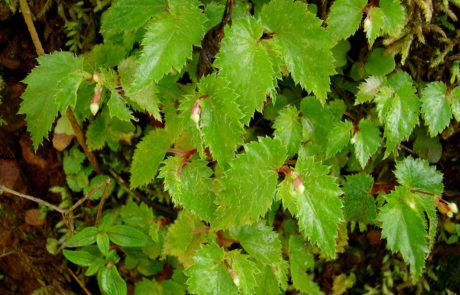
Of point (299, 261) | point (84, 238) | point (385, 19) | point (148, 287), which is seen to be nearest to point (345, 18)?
point (385, 19)

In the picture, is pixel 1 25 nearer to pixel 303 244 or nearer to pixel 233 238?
pixel 233 238

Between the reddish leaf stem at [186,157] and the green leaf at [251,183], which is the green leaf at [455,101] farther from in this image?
the reddish leaf stem at [186,157]

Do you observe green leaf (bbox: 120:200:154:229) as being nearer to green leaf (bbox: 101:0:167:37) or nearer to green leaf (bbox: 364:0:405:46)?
green leaf (bbox: 101:0:167:37)

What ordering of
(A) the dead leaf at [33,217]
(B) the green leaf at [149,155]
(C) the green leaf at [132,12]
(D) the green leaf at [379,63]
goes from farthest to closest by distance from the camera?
(A) the dead leaf at [33,217] → (D) the green leaf at [379,63] → (B) the green leaf at [149,155] → (C) the green leaf at [132,12]

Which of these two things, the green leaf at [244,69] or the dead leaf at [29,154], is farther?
the dead leaf at [29,154]

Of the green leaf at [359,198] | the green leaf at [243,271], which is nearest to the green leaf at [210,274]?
the green leaf at [243,271]

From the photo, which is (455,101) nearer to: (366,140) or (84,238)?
(366,140)
